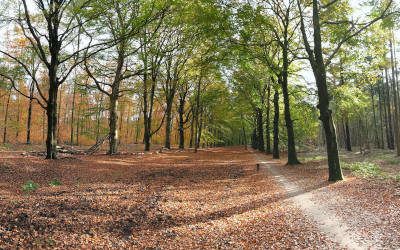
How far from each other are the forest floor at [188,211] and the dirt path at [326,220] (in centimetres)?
2

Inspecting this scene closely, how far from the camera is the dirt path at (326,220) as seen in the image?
724 centimetres

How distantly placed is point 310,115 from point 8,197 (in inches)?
995

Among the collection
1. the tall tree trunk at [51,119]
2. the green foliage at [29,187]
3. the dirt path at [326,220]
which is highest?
the tall tree trunk at [51,119]

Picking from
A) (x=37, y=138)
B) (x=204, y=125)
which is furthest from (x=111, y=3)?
(x=37, y=138)

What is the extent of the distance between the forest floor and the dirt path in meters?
0.02

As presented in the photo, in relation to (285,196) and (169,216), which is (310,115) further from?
(169,216)

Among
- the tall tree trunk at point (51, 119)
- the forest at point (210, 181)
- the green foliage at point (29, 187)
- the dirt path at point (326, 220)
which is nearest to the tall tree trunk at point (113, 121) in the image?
the forest at point (210, 181)

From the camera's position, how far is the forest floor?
7637 mm

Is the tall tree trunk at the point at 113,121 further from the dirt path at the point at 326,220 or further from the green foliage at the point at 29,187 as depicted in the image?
the dirt path at the point at 326,220

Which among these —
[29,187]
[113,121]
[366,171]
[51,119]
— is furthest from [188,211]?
[113,121]

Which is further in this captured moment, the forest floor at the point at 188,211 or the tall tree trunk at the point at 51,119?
the tall tree trunk at the point at 51,119

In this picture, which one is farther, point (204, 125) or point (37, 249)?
point (204, 125)

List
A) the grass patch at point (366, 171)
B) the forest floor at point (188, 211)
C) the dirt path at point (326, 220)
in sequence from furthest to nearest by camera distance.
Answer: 1. the grass patch at point (366, 171)
2. the forest floor at point (188, 211)
3. the dirt path at point (326, 220)

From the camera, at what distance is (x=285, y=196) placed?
1259cm
